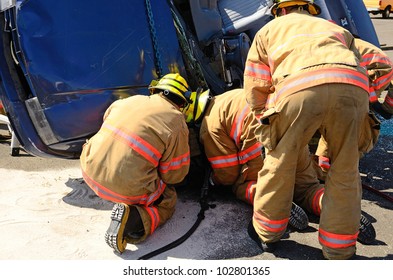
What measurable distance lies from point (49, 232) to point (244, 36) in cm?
249

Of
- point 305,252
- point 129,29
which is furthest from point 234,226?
point 129,29

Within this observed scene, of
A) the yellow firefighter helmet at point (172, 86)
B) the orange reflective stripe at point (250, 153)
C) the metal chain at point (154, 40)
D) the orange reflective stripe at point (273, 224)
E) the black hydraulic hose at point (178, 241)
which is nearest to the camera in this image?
the orange reflective stripe at point (273, 224)

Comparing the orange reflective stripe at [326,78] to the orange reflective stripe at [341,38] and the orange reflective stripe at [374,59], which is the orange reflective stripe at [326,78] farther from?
the orange reflective stripe at [374,59]

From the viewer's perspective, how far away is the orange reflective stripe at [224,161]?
332 cm

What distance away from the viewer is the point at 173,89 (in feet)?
10.2

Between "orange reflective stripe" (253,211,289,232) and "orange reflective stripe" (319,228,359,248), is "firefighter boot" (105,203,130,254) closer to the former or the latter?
"orange reflective stripe" (253,211,289,232)

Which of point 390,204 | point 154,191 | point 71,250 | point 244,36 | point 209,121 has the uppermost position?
point 244,36

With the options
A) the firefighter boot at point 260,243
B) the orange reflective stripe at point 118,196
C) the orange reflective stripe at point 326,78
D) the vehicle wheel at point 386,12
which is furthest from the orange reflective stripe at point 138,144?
the vehicle wheel at point 386,12

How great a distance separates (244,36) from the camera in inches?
164

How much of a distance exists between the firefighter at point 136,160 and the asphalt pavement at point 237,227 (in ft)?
0.60

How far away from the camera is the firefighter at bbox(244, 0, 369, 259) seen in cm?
242

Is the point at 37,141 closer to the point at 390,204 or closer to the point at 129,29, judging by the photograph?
the point at 129,29

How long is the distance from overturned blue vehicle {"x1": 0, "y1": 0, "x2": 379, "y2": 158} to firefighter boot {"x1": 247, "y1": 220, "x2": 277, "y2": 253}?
4.49 ft

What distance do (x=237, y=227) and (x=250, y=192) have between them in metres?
0.30
